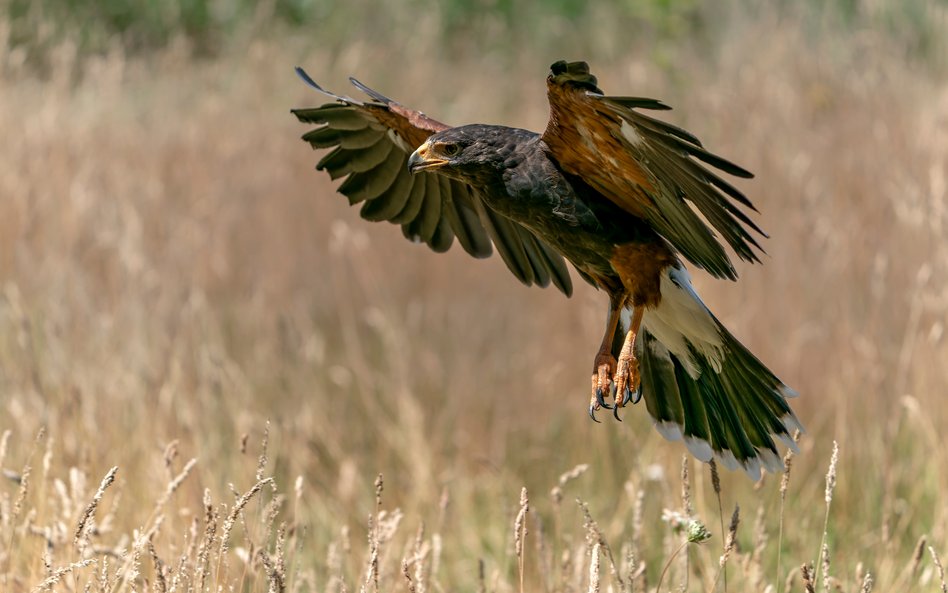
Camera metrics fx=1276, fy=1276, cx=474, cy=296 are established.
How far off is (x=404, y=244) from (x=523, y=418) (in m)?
1.40

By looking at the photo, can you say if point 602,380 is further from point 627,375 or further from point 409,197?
point 409,197

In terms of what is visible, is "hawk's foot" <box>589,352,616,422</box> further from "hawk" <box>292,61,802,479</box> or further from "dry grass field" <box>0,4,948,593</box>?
"dry grass field" <box>0,4,948,593</box>

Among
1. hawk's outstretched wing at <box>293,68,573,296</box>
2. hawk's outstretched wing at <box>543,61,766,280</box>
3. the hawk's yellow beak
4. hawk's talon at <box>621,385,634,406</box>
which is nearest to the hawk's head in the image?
the hawk's yellow beak

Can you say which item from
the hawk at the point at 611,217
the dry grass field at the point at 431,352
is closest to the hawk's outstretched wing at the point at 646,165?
the hawk at the point at 611,217

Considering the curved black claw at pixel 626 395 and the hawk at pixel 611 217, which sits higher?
the hawk at pixel 611 217

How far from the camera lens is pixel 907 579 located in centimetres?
340

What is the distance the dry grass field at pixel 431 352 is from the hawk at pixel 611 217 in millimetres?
240

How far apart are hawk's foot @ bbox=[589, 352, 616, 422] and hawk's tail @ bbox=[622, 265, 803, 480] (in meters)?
0.28

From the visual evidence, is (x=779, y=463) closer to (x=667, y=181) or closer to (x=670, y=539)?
(x=670, y=539)

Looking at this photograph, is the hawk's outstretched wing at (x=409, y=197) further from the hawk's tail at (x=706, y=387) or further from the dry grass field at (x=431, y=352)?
the dry grass field at (x=431, y=352)

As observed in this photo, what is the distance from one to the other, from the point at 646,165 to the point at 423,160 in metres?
0.66

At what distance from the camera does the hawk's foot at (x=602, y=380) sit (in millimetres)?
2951

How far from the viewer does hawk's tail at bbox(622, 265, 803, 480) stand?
3.23 metres

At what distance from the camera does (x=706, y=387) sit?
3.44m
